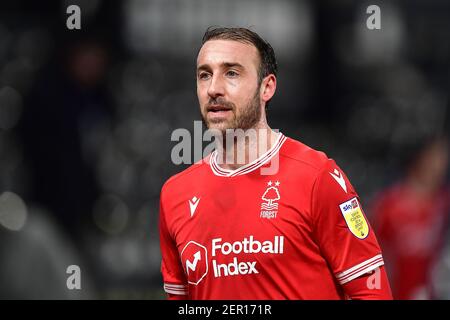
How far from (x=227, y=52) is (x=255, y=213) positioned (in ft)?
2.39

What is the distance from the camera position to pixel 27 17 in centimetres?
706

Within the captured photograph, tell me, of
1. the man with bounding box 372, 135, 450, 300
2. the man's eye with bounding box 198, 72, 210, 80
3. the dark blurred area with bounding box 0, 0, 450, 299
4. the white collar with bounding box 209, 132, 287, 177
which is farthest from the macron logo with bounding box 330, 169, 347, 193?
the man with bounding box 372, 135, 450, 300

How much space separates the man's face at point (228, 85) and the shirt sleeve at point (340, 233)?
0.46 m

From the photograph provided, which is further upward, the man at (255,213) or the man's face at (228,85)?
the man's face at (228,85)

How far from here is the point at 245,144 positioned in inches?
149

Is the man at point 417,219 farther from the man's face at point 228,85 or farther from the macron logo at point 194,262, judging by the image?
the macron logo at point 194,262

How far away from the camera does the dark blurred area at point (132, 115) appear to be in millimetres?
6828

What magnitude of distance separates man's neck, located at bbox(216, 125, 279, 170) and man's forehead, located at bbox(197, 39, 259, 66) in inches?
12.5

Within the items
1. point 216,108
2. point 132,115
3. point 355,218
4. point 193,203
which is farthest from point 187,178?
point 132,115

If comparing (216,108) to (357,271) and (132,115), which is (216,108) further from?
(132,115)

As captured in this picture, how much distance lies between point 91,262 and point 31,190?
77 centimetres

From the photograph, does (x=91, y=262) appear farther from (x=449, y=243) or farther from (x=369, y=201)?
(x=449, y=243)

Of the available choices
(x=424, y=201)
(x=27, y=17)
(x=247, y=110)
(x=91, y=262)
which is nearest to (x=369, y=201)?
(x=424, y=201)

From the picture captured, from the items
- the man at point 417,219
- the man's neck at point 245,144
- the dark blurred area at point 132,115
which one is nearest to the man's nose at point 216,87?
the man's neck at point 245,144
